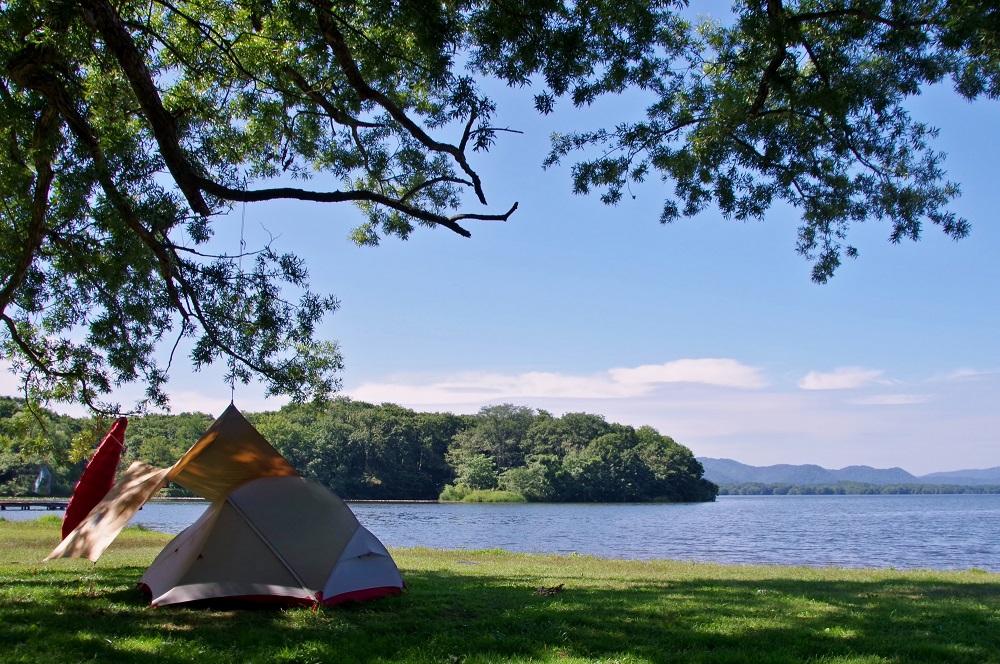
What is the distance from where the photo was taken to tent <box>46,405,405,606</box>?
747cm

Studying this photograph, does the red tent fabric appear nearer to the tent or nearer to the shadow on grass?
the shadow on grass

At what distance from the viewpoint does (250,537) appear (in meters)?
7.72

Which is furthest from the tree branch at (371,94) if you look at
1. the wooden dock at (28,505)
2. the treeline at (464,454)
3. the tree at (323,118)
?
the treeline at (464,454)

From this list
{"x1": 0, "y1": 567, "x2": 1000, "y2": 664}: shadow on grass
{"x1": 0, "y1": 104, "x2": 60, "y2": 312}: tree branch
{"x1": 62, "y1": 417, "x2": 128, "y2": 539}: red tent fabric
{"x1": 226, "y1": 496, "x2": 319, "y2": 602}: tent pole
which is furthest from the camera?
{"x1": 62, "y1": 417, "x2": 128, "y2": 539}: red tent fabric

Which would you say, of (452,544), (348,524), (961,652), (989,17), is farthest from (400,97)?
(452,544)

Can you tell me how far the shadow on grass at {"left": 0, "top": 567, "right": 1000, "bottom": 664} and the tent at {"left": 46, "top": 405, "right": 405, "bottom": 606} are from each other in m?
0.27

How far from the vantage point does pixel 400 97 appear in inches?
412

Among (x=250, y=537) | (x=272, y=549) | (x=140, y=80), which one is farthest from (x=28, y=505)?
(x=140, y=80)

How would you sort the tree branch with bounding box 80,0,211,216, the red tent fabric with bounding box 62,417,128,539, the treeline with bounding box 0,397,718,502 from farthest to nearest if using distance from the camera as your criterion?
the treeline with bounding box 0,397,718,502, the red tent fabric with bounding box 62,417,128,539, the tree branch with bounding box 80,0,211,216

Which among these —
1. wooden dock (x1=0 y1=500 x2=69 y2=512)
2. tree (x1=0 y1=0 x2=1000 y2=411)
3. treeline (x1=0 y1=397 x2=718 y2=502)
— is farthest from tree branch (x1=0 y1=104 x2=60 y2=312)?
treeline (x1=0 y1=397 x2=718 y2=502)

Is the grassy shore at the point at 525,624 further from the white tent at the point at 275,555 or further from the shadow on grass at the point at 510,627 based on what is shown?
Result: the white tent at the point at 275,555

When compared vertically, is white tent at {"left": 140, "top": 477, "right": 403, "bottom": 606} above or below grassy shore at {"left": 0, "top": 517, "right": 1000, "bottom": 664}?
above

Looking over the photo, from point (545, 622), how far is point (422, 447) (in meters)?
86.7

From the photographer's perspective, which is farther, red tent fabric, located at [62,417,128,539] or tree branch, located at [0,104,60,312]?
red tent fabric, located at [62,417,128,539]
